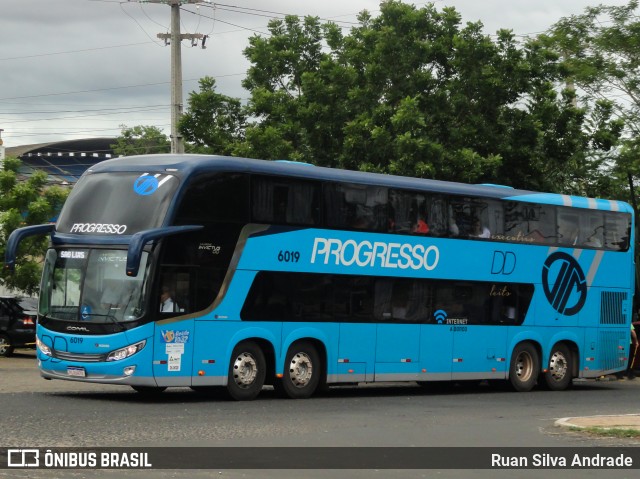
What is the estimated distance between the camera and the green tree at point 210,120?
3869 cm

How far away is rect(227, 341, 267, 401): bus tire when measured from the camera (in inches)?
814

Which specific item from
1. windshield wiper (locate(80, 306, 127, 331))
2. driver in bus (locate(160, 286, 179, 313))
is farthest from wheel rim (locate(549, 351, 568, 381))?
windshield wiper (locate(80, 306, 127, 331))

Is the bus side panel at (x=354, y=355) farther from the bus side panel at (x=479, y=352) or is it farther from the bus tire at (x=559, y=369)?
the bus tire at (x=559, y=369)

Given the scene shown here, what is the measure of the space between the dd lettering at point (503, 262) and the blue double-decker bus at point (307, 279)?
4 cm

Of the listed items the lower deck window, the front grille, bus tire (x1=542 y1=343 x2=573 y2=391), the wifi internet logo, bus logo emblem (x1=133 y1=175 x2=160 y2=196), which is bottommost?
bus tire (x1=542 y1=343 x2=573 y2=391)

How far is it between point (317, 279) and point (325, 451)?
28.3ft

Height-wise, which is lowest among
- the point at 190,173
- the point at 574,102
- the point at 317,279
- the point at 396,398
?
the point at 396,398

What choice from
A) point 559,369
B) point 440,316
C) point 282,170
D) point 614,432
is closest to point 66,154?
point 559,369

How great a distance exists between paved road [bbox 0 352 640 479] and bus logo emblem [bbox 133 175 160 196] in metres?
3.40

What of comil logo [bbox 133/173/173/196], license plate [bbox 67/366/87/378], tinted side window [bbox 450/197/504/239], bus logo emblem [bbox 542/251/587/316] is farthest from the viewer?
bus logo emblem [bbox 542/251/587/316]

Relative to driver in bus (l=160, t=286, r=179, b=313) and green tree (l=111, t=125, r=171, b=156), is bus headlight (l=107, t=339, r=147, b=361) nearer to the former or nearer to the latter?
driver in bus (l=160, t=286, r=179, b=313)
